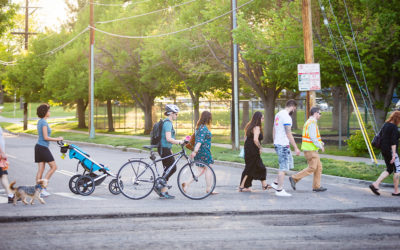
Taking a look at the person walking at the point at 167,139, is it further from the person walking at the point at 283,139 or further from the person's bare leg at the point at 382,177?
the person's bare leg at the point at 382,177

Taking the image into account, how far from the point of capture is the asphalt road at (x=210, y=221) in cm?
690

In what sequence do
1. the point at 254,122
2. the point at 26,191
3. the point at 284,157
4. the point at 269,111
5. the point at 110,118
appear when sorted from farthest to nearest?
the point at 110,118 → the point at 269,111 → the point at 254,122 → the point at 284,157 → the point at 26,191

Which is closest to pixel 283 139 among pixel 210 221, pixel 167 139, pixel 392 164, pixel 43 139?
pixel 392 164

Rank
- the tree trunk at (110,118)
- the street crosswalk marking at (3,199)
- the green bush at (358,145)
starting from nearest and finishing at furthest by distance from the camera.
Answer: the street crosswalk marking at (3,199)
the green bush at (358,145)
the tree trunk at (110,118)

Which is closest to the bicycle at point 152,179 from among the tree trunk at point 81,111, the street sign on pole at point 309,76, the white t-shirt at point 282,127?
the white t-shirt at point 282,127

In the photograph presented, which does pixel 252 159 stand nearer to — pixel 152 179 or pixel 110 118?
pixel 152 179

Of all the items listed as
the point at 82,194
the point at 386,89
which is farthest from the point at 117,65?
the point at 82,194

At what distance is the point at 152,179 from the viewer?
10.4m

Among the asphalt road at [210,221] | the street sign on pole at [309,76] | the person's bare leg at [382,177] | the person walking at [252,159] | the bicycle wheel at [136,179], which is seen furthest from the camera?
the street sign on pole at [309,76]

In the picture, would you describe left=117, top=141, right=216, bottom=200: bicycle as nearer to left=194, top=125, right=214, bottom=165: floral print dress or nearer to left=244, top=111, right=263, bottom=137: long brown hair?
left=194, top=125, right=214, bottom=165: floral print dress

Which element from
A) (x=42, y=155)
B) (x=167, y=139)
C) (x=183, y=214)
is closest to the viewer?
(x=183, y=214)

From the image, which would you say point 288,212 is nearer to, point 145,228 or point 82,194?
point 145,228

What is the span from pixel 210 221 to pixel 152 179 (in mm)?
2337

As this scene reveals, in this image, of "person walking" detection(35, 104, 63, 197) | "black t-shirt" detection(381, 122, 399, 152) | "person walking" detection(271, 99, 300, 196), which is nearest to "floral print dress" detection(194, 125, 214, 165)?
"person walking" detection(271, 99, 300, 196)
